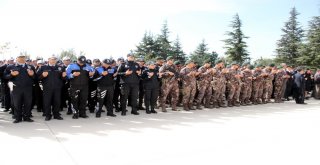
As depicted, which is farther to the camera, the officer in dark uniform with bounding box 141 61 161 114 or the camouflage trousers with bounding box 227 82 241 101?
the camouflage trousers with bounding box 227 82 241 101

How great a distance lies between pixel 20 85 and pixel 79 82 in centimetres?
156

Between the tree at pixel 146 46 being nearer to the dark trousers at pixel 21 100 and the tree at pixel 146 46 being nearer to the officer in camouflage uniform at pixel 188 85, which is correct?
the officer in camouflage uniform at pixel 188 85

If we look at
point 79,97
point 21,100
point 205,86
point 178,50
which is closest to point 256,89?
point 205,86

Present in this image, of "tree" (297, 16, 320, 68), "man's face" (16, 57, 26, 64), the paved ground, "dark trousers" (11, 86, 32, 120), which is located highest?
"tree" (297, 16, 320, 68)

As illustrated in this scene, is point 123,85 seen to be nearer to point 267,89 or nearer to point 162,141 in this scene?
point 162,141

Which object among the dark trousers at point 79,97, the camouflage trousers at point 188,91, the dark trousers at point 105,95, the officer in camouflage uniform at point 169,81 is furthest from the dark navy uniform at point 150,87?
the dark trousers at point 79,97

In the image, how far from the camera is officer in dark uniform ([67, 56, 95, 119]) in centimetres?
859

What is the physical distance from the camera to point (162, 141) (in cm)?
596

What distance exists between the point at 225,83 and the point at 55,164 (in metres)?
8.72

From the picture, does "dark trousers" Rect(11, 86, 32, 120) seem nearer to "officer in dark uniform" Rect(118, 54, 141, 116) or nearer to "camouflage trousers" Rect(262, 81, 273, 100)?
"officer in dark uniform" Rect(118, 54, 141, 116)

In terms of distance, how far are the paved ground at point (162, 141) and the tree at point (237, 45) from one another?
29.2 meters

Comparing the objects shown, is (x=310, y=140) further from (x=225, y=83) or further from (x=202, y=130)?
(x=225, y=83)

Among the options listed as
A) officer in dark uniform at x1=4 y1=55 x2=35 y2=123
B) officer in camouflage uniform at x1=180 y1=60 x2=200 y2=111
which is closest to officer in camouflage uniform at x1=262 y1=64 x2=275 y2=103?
officer in camouflage uniform at x1=180 y1=60 x2=200 y2=111

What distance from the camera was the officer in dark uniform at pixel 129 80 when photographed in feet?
31.1
